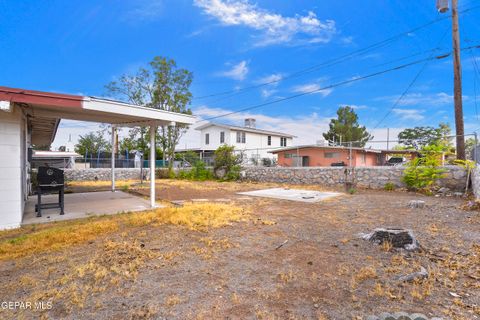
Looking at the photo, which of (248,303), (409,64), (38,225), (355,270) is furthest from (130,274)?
(409,64)

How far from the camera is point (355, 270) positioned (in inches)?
114

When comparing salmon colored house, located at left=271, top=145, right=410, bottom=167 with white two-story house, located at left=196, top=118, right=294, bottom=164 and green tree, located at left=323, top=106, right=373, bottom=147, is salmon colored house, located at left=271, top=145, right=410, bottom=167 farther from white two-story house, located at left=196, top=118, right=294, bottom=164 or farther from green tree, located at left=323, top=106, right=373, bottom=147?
green tree, located at left=323, top=106, right=373, bottom=147

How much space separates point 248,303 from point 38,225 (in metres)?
4.99

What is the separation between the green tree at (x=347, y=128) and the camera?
29.0 meters

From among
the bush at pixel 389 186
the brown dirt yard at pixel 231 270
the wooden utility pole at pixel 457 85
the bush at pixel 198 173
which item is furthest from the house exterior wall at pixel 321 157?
the brown dirt yard at pixel 231 270

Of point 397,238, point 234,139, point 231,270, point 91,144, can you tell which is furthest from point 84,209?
point 91,144

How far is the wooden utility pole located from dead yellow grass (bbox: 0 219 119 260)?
483 inches

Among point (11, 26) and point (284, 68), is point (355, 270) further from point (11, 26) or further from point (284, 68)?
point (284, 68)

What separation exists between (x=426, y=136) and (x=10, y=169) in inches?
941

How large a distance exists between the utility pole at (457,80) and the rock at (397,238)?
8558 mm

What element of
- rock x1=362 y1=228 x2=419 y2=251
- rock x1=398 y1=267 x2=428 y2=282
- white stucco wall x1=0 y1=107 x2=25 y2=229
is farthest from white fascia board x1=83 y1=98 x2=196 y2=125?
rock x1=398 y1=267 x2=428 y2=282

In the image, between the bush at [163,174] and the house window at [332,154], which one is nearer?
the bush at [163,174]

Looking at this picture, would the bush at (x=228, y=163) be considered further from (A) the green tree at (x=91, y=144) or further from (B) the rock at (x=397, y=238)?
(A) the green tree at (x=91, y=144)

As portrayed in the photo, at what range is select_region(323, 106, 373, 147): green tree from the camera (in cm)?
2905
